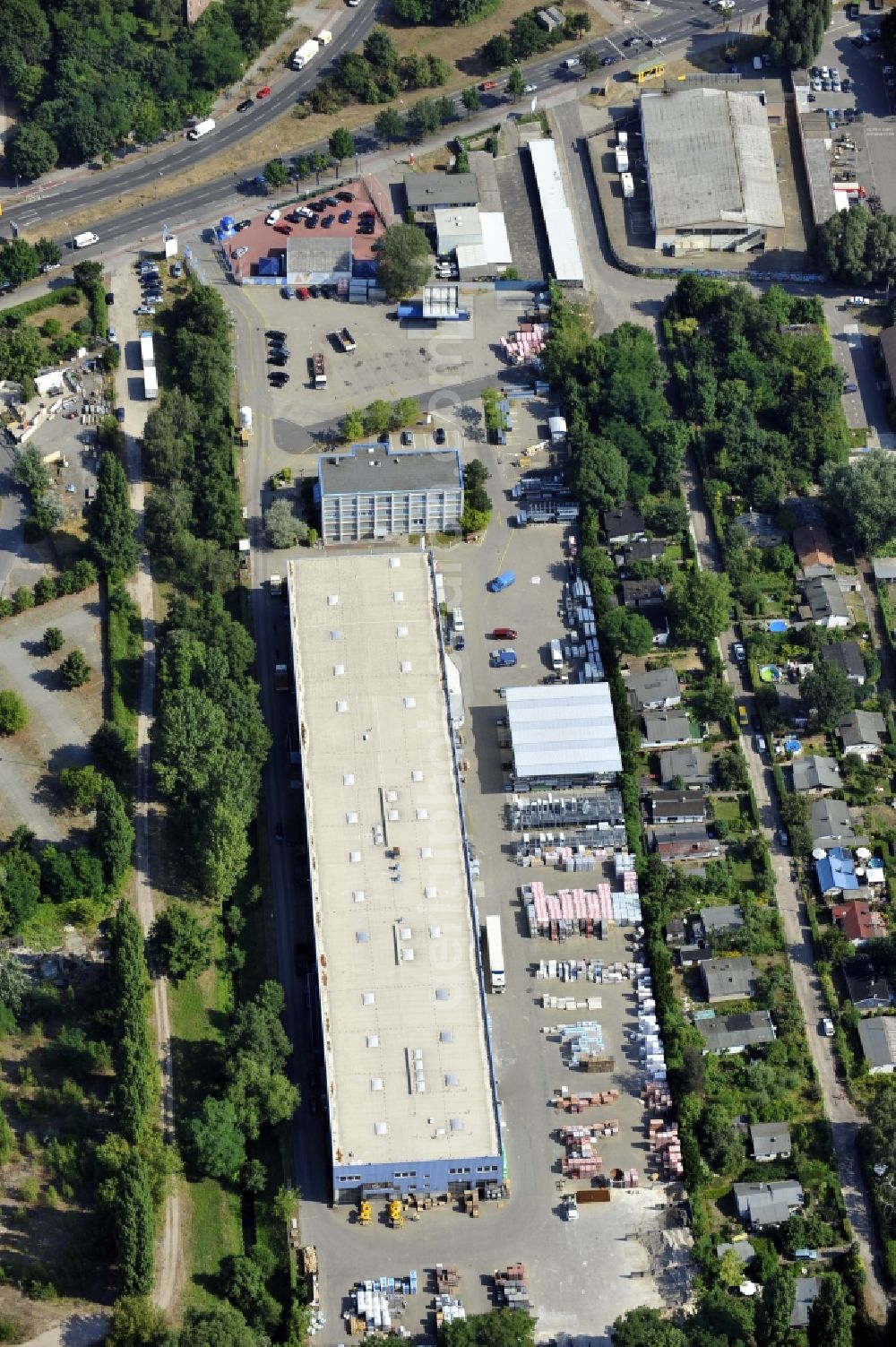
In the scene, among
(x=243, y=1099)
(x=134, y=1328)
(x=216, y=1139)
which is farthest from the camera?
(x=243, y=1099)

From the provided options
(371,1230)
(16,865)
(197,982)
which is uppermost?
(16,865)

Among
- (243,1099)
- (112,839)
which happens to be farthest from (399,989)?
(112,839)

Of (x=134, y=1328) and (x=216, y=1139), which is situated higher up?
(x=216, y=1139)

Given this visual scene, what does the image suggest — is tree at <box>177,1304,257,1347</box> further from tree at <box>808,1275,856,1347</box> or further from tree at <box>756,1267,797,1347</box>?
tree at <box>808,1275,856,1347</box>

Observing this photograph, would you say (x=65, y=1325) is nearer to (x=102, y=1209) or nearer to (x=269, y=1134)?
(x=102, y=1209)

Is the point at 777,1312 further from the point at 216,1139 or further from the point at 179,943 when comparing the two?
the point at 179,943

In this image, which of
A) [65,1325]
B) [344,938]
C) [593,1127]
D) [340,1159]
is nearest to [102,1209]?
[65,1325]

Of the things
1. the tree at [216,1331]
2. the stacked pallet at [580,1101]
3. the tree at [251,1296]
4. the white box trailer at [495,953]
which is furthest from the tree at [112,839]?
the stacked pallet at [580,1101]

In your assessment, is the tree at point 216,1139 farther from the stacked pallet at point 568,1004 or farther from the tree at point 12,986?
the stacked pallet at point 568,1004

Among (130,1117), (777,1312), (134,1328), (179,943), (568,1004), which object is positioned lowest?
(777,1312)
